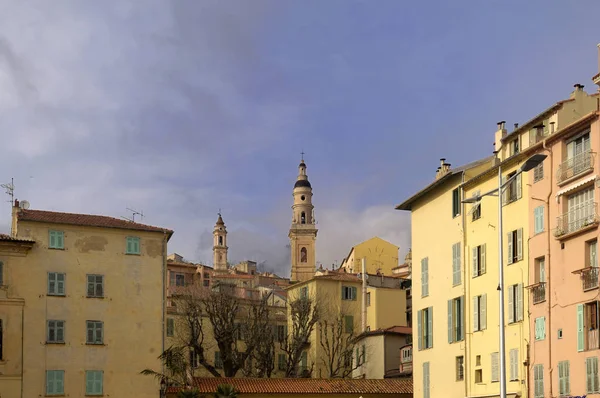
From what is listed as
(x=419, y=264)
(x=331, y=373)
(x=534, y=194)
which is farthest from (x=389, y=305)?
(x=534, y=194)

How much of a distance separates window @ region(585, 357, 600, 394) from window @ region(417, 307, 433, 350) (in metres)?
18.6

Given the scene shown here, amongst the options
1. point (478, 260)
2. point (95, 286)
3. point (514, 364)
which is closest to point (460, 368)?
point (478, 260)

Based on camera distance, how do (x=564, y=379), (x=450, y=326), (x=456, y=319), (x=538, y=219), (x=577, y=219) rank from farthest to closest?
1. (x=450, y=326)
2. (x=456, y=319)
3. (x=538, y=219)
4. (x=577, y=219)
5. (x=564, y=379)

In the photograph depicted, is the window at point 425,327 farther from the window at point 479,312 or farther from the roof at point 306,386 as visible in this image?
the roof at point 306,386

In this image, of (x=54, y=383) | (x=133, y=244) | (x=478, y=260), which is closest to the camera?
(x=478, y=260)

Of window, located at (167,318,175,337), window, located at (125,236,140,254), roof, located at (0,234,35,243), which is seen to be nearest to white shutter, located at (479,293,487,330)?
window, located at (125,236,140,254)

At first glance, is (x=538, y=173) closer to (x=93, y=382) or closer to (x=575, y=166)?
(x=575, y=166)

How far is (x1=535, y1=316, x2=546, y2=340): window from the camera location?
4947 cm

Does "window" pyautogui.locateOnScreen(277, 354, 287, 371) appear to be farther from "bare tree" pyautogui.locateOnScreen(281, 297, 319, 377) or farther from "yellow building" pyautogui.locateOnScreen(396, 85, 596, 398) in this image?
"yellow building" pyautogui.locateOnScreen(396, 85, 596, 398)

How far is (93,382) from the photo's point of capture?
6794 centimetres

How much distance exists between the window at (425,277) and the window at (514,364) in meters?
12.0

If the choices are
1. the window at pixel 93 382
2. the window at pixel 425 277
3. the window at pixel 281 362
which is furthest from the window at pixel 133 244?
the window at pixel 281 362

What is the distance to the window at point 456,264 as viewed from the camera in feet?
195

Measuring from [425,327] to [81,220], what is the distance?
78.9 feet
